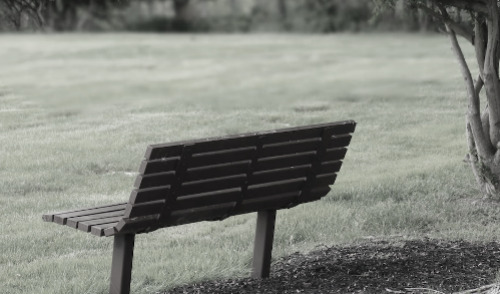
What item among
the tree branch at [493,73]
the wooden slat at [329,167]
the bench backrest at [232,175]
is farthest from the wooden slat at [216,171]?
the tree branch at [493,73]

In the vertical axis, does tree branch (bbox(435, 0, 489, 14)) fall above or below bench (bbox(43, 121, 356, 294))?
above

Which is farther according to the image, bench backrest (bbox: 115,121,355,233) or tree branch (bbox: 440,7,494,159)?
tree branch (bbox: 440,7,494,159)

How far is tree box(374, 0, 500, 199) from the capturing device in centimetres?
831

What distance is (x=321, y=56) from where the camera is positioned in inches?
431

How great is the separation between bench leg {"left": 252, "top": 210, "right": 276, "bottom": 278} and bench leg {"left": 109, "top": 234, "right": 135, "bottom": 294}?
1.03m

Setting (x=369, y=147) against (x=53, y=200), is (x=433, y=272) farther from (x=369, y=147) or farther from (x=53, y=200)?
(x=369, y=147)

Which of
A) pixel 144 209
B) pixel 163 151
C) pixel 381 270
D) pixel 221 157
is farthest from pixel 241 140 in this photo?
pixel 381 270

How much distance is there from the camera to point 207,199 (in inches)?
237

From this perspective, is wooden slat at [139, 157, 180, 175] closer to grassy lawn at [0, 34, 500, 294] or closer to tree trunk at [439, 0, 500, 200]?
grassy lawn at [0, 34, 500, 294]

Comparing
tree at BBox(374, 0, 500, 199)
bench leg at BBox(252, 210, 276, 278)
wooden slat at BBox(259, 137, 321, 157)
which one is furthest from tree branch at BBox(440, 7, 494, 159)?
bench leg at BBox(252, 210, 276, 278)

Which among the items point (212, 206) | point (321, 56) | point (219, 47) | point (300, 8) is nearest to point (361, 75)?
point (321, 56)

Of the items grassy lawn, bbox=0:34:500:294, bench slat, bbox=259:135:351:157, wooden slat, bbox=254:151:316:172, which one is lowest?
grassy lawn, bbox=0:34:500:294

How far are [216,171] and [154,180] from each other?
1.52ft

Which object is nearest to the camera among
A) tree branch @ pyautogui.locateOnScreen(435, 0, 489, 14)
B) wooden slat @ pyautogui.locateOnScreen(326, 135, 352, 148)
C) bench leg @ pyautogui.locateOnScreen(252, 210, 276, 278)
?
bench leg @ pyautogui.locateOnScreen(252, 210, 276, 278)
